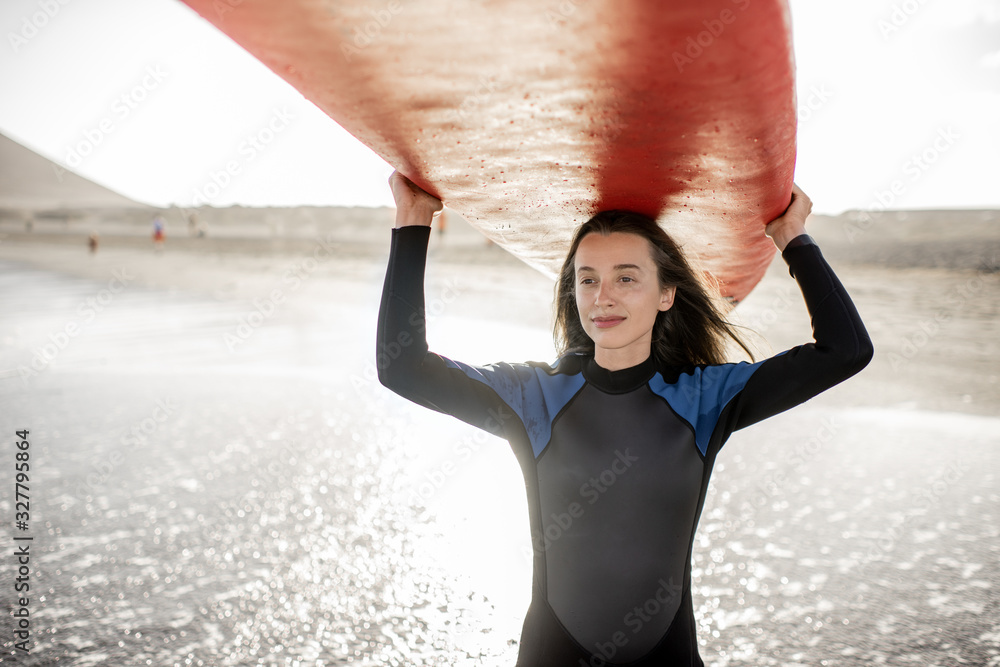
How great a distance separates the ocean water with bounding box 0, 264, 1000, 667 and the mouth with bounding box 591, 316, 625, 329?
1685 mm

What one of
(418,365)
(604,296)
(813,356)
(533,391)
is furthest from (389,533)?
(813,356)

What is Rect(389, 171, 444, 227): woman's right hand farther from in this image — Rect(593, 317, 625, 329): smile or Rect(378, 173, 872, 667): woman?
Rect(593, 317, 625, 329): smile

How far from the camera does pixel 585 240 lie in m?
1.63

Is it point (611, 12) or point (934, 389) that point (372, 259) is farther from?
point (611, 12)

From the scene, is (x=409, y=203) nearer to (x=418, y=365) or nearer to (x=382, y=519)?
(x=418, y=365)

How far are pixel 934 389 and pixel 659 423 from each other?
23.4 ft

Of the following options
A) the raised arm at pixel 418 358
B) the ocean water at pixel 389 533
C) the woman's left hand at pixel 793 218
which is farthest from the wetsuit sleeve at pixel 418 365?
the ocean water at pixel 389 533

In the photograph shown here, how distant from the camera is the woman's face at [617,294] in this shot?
1.52 metres

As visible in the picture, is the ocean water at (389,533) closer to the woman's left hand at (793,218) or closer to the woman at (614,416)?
the woman at (614,416)

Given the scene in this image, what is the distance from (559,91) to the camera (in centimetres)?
111

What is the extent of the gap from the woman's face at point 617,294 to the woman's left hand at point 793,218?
0.33m

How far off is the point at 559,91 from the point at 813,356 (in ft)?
2.63

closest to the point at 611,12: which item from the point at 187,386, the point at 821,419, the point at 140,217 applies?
the point at 821,419

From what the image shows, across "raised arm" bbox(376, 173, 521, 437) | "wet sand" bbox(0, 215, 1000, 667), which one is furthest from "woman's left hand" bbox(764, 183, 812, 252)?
"wet sand" bbox(0, 215, 1000, 667)
